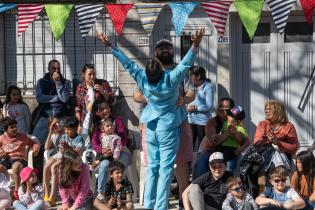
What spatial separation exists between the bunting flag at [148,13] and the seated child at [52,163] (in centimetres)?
178

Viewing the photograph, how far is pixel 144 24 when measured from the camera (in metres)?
12.2

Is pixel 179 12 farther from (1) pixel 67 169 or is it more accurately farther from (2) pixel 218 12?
(1) pixel 67 169

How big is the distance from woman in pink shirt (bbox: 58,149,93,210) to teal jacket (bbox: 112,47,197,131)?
1.12 meters

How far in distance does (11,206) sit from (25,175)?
0.54m

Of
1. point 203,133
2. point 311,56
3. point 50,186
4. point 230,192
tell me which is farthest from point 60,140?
point 311,56

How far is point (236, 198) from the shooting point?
9.61 metres

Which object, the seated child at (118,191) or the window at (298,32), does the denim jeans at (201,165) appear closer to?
the seated child at (118,191)

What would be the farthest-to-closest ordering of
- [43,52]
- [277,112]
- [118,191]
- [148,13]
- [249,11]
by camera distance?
[43,52] < [148,13] < [249,11] < [277,112] < [118,191]

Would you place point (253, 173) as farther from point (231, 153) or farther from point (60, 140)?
point (60, 140)

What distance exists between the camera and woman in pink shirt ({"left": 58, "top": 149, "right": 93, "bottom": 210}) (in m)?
10.1

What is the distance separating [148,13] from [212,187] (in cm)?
347

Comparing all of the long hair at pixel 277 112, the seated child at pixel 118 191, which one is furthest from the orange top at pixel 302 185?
the seated child at pixel 118 191

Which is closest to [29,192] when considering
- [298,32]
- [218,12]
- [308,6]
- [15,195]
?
[15,195]

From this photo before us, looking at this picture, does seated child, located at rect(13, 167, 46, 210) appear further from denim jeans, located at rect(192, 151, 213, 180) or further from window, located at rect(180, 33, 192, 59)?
window, located at rect(180, 33, 192, 59)
